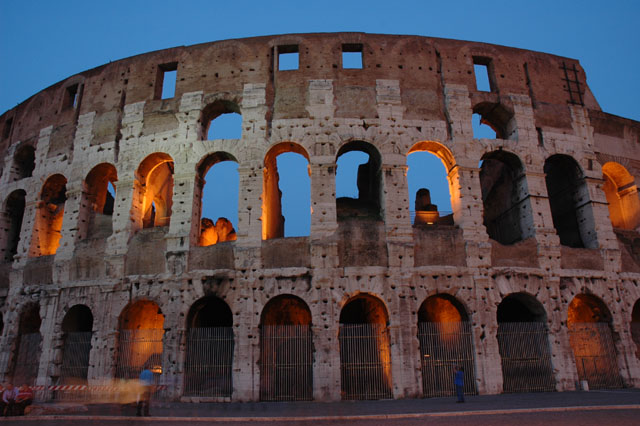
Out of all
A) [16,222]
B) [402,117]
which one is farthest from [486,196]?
[16,222]

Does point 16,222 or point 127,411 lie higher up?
point 16,222

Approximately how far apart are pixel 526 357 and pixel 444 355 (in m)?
2.24

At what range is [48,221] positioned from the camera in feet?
48.6

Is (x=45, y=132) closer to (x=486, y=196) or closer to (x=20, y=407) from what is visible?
(x=20, y=407)

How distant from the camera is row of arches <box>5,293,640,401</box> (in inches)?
436

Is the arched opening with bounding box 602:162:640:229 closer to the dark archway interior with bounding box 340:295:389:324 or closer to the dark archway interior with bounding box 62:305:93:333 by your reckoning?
the dark archway interior with bounding box 340:295:389:324

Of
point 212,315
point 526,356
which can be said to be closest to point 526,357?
point 526,356

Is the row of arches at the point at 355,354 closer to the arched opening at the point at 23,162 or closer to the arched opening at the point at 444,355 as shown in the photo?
the arched opening at the point at 444,355

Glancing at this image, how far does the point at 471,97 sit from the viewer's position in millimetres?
13750

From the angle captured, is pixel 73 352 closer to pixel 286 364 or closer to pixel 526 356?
pixel 286 364

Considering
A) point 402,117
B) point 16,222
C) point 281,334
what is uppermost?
point 402,117

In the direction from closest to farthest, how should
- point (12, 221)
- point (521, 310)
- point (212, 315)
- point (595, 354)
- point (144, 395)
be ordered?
point (144, 395)
point (595, 354)
point (521, 310)
point (212, 315)
point (12, 221)

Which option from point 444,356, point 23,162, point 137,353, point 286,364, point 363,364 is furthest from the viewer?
point 23,162

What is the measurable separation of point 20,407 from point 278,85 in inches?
399
